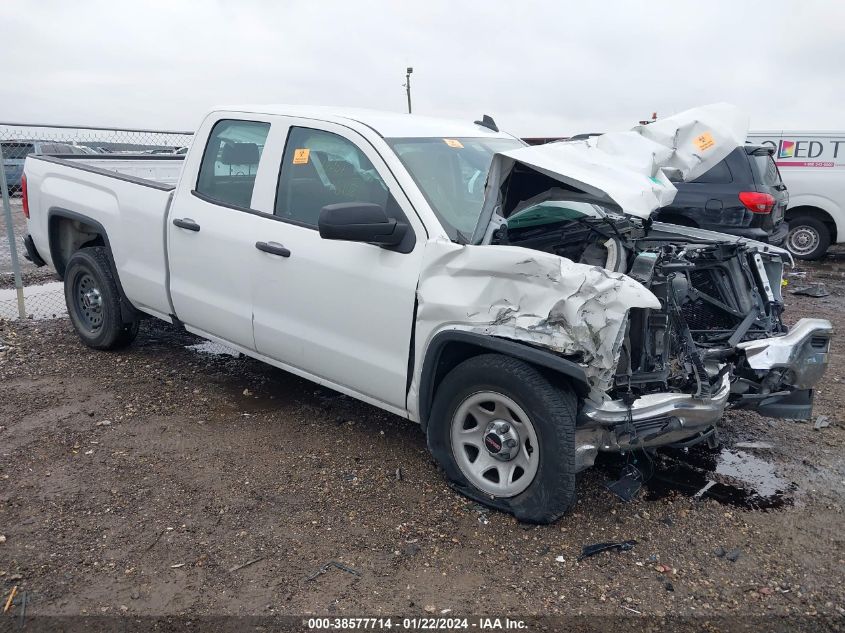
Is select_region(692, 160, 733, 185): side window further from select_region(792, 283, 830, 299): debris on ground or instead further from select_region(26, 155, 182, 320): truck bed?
select_region(26, 155, 182, 320): truck bed

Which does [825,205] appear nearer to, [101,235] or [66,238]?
[101,235]

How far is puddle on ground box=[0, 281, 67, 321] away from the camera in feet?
23.7

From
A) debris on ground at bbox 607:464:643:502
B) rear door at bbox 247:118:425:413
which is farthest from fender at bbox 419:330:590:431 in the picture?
debris on ground at bbox 607:464:643:502

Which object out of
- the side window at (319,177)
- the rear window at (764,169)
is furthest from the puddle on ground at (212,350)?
the rear window at (764,169)

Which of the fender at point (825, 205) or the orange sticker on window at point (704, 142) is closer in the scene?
the orange sticker on window at point (704, 142)

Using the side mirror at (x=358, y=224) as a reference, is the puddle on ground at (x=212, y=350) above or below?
below

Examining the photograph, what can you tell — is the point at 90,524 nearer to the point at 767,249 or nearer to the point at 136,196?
the point at 136,196

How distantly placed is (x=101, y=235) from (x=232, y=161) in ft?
5.02

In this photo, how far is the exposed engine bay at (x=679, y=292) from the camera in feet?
11.5

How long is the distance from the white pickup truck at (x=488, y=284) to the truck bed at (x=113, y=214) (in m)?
0.06

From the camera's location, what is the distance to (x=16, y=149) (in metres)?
8.56

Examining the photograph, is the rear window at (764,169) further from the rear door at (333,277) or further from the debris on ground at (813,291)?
the rear door at (333,277)

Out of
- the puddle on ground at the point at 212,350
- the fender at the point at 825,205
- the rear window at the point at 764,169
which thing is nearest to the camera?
the puddle on ground at the point at 212,350

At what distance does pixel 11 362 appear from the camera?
578 cm
